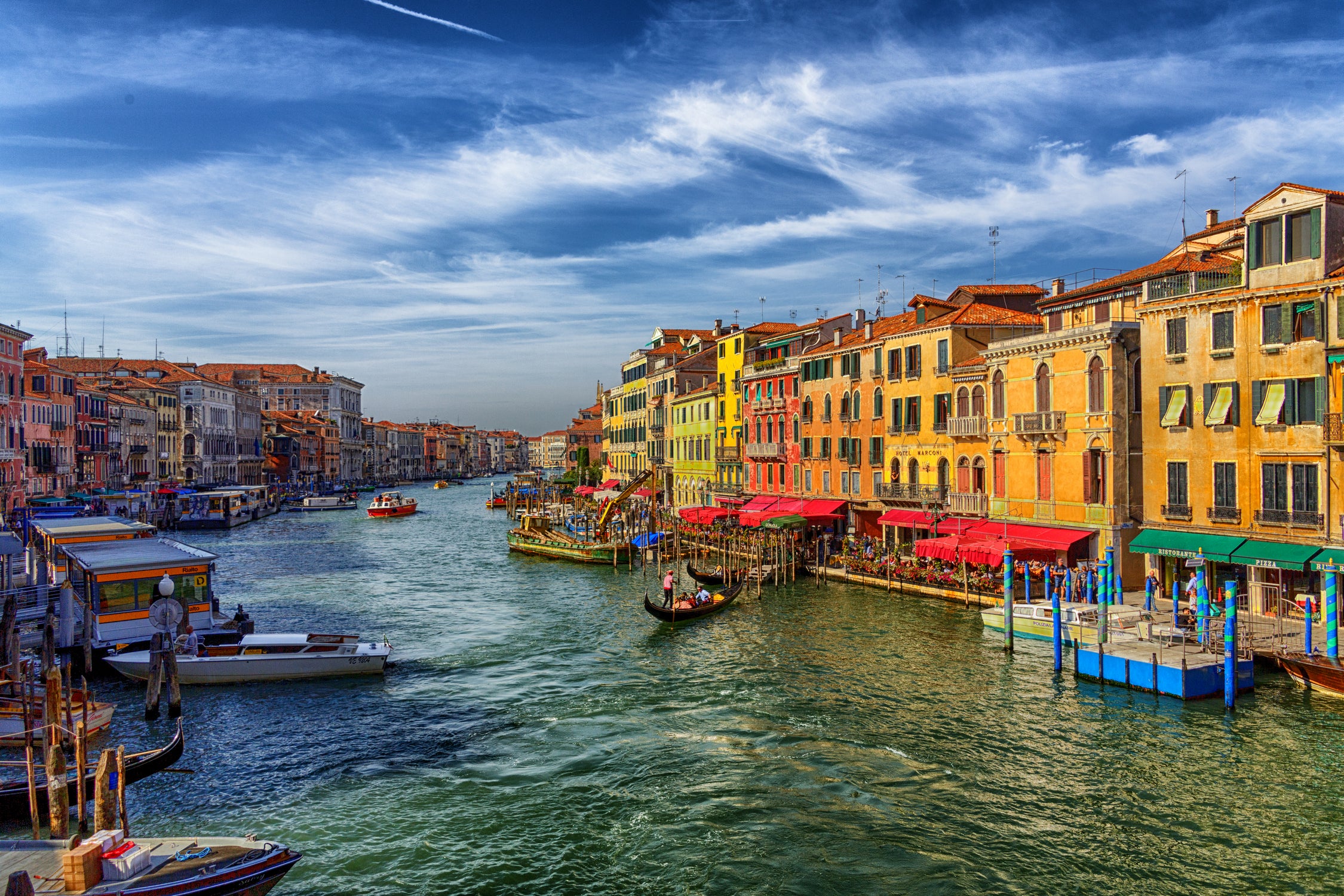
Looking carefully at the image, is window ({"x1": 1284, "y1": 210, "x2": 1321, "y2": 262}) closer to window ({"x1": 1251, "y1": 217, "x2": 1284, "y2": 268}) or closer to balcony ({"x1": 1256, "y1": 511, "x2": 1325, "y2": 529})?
window ({"x1": 1251, "y1": 217, "x2": 1284, "y2": 268})

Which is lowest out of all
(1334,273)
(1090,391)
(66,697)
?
(66,697)

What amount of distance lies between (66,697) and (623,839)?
11.2 meters

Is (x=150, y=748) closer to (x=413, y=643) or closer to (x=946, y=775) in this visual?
(x=413, y=643)

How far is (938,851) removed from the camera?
13016 millimetres

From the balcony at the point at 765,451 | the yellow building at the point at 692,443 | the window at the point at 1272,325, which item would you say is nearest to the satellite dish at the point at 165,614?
the window at the point at 1272,325

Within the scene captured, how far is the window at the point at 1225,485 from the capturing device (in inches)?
965

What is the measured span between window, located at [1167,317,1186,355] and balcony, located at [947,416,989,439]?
758cm

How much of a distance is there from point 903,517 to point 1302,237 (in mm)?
17517

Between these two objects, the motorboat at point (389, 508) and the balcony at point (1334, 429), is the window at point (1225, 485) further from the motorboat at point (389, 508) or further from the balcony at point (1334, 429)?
the motorboat at point (389, 508)

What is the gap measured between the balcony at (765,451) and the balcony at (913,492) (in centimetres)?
873

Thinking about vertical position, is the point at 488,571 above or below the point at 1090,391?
below

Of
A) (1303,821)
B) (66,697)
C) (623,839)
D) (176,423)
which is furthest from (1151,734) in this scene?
(176,423)

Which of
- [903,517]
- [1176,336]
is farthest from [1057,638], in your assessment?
[903,517]

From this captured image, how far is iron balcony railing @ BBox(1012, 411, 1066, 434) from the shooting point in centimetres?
2926
